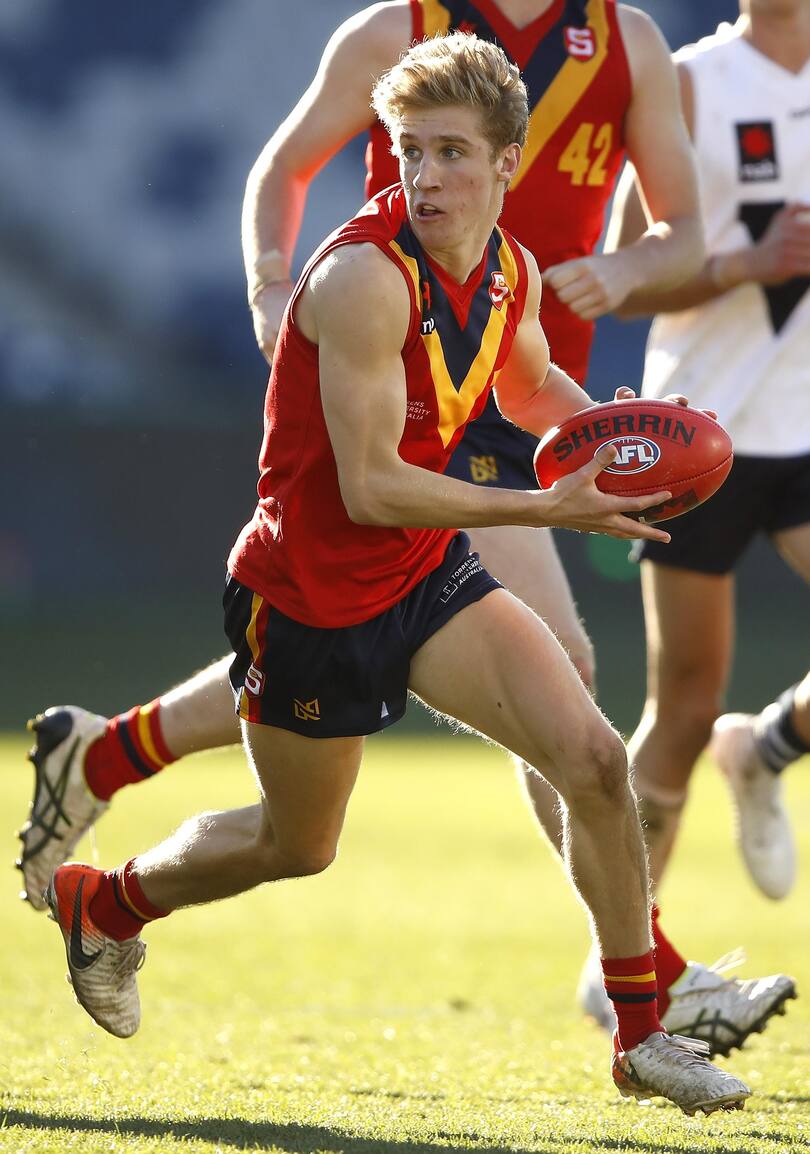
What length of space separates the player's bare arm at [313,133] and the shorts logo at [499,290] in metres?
0.91

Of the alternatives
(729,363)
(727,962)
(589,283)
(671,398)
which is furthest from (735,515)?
(671,398)

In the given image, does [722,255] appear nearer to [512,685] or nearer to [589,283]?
[589,283]

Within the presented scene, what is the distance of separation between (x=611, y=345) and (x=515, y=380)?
16179mm

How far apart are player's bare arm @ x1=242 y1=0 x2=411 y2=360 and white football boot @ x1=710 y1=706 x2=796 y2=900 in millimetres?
2664

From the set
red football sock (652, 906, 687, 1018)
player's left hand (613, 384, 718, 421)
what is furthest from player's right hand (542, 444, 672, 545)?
red football sock (652, 906, 687, 1018)

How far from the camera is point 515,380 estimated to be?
417 centimetres

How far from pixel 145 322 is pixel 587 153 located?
54.5 feet

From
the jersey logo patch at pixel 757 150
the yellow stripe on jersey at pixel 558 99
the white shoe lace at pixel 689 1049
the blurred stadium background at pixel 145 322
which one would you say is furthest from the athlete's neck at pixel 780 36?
the blurred stadium background at pixel 145 322

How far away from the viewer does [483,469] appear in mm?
4770

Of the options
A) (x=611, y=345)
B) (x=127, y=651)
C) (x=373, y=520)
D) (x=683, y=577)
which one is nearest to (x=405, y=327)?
(x=373, y=520)

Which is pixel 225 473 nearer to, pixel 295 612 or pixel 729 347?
pixel 729 347

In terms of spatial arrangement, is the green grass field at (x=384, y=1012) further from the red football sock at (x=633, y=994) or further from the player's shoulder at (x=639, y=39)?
the player's shoulder at (x=639, y=39)

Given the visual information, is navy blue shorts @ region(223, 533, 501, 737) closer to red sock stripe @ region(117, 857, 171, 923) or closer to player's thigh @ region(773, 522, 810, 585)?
red sock stripe @ region(117, 857, 171, 923)

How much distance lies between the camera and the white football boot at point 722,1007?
14.6 ft
